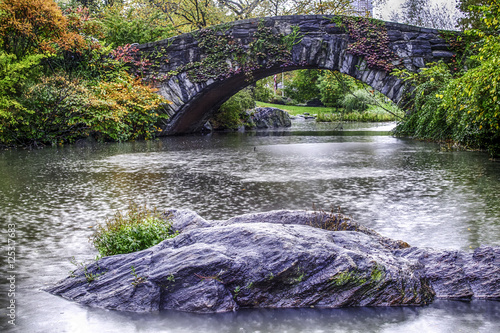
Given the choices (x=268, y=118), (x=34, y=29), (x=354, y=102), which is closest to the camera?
(x=34, y=29)

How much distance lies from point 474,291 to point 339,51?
1461cm

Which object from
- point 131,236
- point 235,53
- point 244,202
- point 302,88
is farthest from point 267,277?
point 302,88

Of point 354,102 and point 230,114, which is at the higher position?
point 354,102

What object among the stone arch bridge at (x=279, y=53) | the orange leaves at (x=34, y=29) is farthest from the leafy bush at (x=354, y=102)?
the orange leaves at (x=34, y=29)

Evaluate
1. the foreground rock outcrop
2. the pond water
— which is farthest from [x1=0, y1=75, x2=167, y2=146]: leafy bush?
the foreground rock outcrop

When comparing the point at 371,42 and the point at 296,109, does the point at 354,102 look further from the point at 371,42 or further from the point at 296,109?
the point at 371,42

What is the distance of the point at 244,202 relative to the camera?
6.27 m

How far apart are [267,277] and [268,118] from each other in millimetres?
26882

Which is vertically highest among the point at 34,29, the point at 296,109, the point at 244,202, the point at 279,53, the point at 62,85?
the point at 34,29

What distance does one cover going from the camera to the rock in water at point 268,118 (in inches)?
1160

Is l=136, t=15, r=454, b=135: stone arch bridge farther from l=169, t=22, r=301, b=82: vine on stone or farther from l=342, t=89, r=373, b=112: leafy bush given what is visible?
l=342, t=89, r=373, b=112: leafy bush

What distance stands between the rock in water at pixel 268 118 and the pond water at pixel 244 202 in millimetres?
16364

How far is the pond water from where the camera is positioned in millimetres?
2945

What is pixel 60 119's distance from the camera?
52.7 ft
